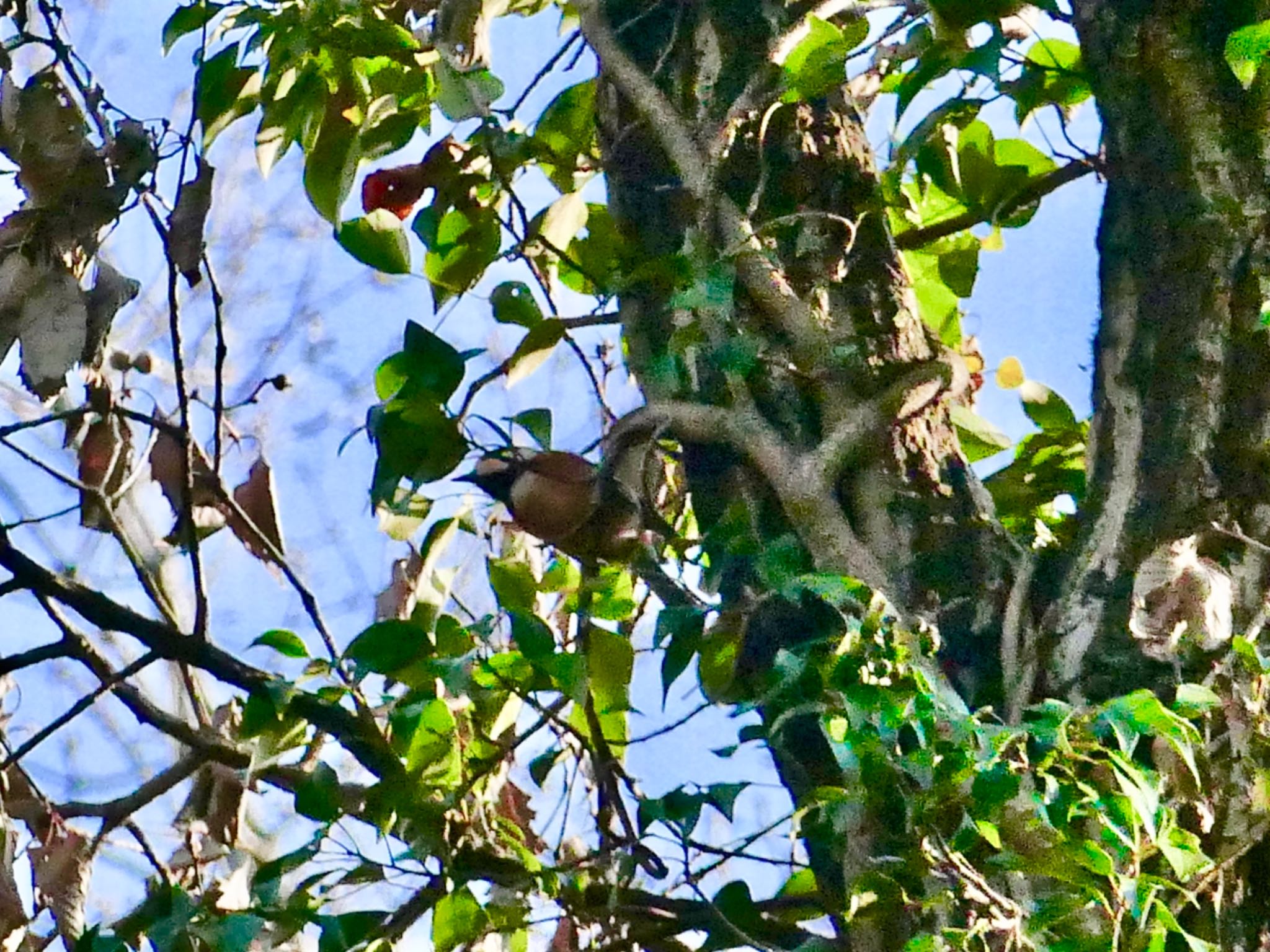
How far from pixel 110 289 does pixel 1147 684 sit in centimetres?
57

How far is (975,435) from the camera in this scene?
0.93 meters

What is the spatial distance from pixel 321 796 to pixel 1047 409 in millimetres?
575

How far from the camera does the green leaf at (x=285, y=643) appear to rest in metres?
0.76

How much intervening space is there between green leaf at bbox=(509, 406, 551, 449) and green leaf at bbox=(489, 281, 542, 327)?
0.05 m

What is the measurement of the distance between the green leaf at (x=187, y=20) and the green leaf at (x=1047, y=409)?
603mm

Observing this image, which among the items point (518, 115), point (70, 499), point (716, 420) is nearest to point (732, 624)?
point (716, 420)

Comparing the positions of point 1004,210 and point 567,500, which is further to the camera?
point 1004,210

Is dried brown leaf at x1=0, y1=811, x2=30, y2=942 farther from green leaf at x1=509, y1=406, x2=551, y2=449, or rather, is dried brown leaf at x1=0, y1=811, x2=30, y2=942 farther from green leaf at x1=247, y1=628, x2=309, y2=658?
green leaf at x1=509, y1=406, x2=551, y2=449

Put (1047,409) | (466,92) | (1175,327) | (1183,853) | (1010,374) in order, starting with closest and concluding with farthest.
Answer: (1183,853) < (1175,327) < (466,92) < (1047,409) < (1010,374)

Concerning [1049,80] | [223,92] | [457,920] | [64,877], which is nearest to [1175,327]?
[1049,80]

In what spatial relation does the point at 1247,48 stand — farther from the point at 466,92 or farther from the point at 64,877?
the point at 64,877

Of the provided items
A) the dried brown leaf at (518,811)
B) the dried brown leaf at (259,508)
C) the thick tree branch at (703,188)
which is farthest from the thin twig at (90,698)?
the thick tree branch at (703,188)

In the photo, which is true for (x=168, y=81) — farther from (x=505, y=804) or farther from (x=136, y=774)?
(x=505, y=804)

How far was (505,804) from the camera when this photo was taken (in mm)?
902
